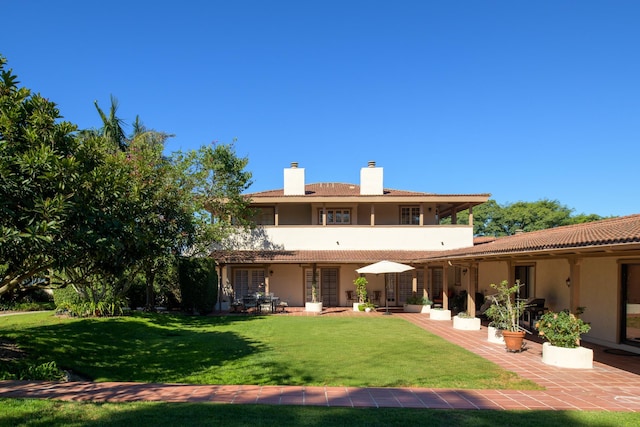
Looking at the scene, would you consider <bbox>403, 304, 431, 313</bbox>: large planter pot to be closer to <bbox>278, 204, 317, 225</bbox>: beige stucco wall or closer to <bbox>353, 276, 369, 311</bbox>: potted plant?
<bbox>353, 276, 369, 311</bbox>: potted plant

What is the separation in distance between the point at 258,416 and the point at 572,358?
7161 millimetres

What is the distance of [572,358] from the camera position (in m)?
8.64

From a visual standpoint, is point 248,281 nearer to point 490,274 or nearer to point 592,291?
point 490,274

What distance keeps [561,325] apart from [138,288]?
59.7ft

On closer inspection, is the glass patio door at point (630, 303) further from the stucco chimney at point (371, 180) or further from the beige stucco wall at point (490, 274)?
the stucco chimney at point (371, 180)

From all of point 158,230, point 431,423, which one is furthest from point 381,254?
point 431,423

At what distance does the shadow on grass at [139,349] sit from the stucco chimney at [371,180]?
12.4 m

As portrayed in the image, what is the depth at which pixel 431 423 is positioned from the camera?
509 centimetres

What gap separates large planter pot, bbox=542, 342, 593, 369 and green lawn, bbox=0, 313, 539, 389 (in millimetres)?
1444

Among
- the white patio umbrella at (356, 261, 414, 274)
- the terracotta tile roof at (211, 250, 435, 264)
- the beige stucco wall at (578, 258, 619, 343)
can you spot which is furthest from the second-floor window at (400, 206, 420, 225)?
the beige stucco wall at (578, 258, 619, 343)

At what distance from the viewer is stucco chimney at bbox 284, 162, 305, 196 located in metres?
23.3

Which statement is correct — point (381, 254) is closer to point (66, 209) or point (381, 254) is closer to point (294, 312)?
point (294, 312)

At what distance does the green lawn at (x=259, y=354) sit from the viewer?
300 inches

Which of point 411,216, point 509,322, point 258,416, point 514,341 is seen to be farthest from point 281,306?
point 258,416
